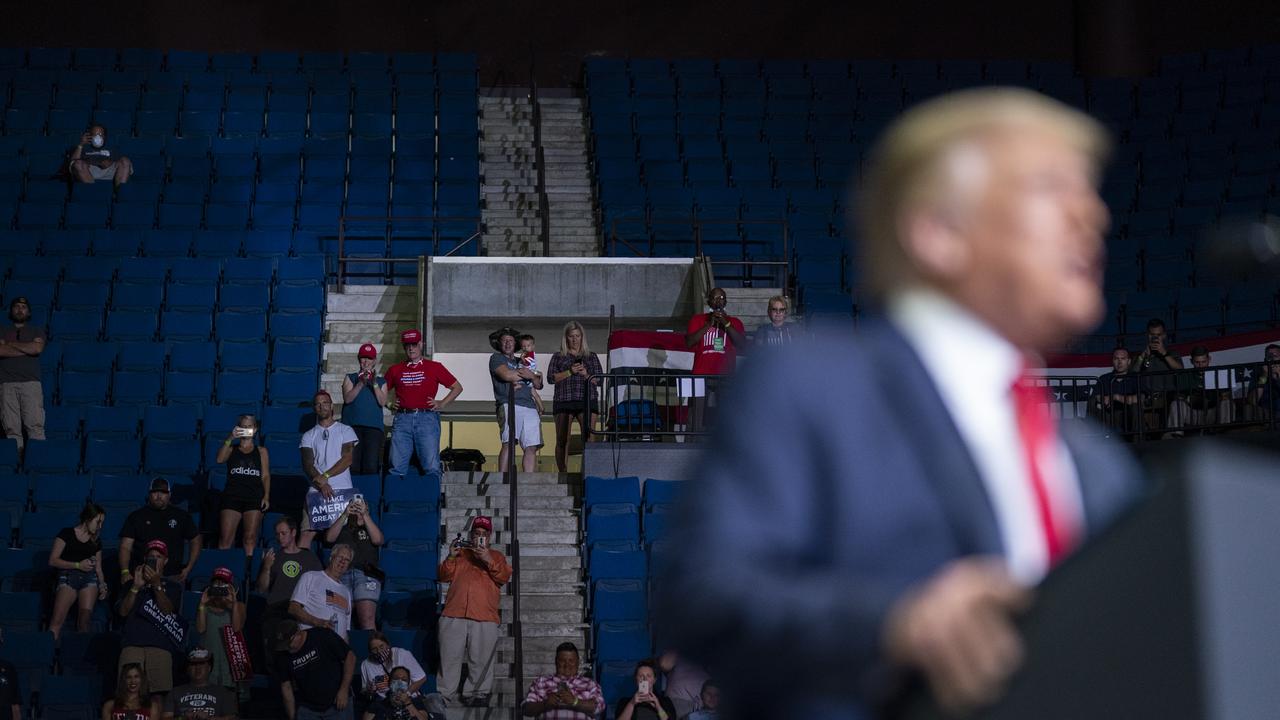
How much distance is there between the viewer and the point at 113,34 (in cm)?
2150

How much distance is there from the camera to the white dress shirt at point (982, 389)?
127 centimetres

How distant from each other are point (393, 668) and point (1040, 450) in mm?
8866

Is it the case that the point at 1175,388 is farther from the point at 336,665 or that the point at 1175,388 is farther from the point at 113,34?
the point at 113,34

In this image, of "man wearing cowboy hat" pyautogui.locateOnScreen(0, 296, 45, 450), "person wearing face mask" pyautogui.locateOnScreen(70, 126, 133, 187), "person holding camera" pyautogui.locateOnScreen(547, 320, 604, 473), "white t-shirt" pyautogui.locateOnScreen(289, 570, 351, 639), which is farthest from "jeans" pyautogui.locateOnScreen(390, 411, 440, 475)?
"person wearing face mask" pyautogui.locateOnScreen(70, 126, 133, 187)

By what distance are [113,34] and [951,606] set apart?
2234 cm

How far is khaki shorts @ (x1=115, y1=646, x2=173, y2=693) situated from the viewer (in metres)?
10.1

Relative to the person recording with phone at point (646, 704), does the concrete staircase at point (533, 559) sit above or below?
above

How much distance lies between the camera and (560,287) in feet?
53.2

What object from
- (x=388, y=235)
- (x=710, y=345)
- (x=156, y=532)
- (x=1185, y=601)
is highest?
(x=388, y=235)

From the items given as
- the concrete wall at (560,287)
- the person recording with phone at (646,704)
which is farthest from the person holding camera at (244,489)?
the concrete wall at (560,287)

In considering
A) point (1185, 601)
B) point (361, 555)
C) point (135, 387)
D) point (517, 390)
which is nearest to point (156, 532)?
point (361, 555)

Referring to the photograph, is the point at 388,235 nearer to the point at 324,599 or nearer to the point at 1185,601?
the point at 324,599

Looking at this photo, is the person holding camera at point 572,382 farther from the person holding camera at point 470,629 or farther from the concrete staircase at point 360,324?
the concrete staircase at point 360,324

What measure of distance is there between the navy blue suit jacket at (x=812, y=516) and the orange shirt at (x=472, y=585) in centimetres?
936
